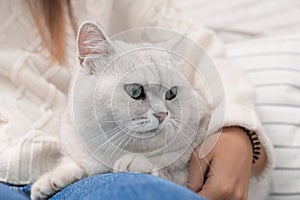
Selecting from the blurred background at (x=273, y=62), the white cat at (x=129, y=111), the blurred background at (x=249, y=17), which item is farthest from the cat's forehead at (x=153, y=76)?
the blurred background at (x=249, y=17)

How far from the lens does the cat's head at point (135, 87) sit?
638mm

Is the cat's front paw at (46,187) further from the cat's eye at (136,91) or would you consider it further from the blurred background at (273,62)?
the blurred background at (273,62)

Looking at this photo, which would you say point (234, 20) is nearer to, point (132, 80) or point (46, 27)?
point (46, 27)

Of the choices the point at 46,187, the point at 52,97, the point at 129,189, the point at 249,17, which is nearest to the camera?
the point at 129,189

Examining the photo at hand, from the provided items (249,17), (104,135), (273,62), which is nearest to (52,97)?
(104,135)

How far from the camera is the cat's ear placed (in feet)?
2.11

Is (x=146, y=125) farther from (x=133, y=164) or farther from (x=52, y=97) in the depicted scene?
(x=52, y=97)

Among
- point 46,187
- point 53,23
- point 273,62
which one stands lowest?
point 46,187

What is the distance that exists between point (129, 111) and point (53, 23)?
0.33 metres

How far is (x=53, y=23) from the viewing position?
902 mm

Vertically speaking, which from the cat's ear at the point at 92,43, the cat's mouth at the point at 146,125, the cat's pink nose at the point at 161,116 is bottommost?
the cat's mouth at the point at 146,125

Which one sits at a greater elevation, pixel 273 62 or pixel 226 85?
pixel 273 62

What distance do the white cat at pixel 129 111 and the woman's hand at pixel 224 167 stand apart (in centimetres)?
3

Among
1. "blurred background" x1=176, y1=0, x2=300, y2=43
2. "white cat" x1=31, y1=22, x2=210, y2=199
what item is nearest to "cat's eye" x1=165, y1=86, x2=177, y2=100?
"white cat" x1=31, y1=22, x2=210, y2=199
